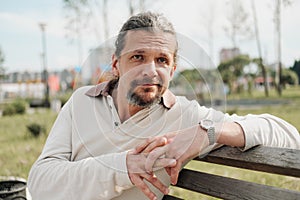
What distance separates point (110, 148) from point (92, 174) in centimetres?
15

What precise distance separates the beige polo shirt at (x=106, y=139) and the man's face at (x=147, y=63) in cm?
14

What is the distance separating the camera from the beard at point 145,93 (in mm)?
1196

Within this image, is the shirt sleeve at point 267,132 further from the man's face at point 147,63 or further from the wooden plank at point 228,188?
the man's face at point 147,63

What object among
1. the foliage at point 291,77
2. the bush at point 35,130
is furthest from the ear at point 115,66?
the bush at point 35,130

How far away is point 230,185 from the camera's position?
1.44 meters

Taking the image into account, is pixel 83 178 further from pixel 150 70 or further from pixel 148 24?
pixel 148 24

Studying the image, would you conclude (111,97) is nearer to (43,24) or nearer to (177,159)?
(177,159)

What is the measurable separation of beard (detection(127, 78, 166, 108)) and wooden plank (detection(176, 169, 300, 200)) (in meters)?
0.43

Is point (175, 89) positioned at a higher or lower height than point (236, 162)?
higher

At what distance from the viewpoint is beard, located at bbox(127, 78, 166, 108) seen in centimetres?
120

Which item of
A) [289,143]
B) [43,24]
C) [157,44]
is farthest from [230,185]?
[43,24]

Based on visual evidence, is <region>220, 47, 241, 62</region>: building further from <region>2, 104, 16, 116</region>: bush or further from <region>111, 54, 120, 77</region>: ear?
<region>2, 104, 16, 116</region>: bush

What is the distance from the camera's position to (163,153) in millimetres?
1240

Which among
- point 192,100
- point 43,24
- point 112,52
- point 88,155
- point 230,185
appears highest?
point 43,24
